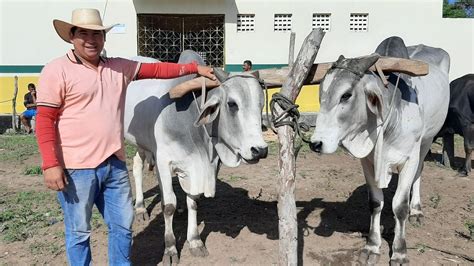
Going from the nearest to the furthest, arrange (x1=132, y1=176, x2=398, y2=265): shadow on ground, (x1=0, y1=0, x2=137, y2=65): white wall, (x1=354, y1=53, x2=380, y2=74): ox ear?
(x1=354, y1=53, x2=380, y2=74): ox ear < (x1=132, y1=176, x2=398, y2=265): shadow on ground < (x1=0, y1=0, x2=137, y2=65): white wall

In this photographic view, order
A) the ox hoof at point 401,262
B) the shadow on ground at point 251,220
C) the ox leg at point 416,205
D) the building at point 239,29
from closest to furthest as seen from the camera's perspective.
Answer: the ox hoof at point 401,262 < the shadow on ground at point 251,220 < the ox leg at point 416,205 < the building at point 239,29

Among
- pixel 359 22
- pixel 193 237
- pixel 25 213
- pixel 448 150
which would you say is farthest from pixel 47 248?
pixel 359 22

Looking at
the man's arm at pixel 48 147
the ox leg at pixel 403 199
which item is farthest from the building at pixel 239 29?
the man's arm at pixel 48 147

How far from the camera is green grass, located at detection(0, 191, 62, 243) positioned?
13.3 feet

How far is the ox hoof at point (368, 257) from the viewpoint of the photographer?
3.44m

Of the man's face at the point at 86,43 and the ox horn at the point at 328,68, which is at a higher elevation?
the man's face at the point at 86,43

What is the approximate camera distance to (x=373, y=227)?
3619 millimetres

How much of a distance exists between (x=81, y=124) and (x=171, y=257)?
141cm

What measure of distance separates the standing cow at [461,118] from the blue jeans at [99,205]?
5.38 m

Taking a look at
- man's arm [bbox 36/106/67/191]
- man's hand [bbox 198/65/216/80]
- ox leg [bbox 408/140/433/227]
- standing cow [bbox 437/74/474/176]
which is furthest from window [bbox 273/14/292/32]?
man's arm [bbox 36/106/67/191]

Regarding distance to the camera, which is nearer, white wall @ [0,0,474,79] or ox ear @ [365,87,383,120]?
ox ear @ [365,87,383,120]

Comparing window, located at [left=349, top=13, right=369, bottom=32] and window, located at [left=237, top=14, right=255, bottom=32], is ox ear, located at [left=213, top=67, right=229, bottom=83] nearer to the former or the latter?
window, located at [left=237, top=14, right=255, bottom=32]

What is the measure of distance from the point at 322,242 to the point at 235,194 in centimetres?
160

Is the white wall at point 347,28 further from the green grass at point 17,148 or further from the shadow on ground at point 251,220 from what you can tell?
the shadow on ground at point 251,220
